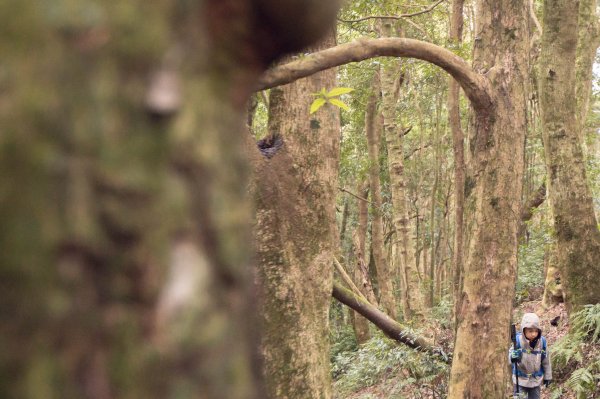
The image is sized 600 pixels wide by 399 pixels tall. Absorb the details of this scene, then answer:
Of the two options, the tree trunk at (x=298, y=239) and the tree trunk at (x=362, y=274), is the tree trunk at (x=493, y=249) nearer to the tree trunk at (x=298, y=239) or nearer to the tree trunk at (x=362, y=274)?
the tree trunk at (x=298, y=239)

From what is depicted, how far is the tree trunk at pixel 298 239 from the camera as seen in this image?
3.16m

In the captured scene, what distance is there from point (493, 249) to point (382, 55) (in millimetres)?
1922

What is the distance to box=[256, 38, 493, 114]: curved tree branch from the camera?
2271 mm

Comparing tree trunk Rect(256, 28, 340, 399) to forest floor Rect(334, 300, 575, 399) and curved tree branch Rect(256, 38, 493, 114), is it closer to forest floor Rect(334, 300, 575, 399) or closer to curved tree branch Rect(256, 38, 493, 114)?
curved tree branch Rect(256, 38, 493, 114)

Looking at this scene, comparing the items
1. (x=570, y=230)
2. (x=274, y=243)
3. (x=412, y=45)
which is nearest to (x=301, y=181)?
(x=274, y=243)

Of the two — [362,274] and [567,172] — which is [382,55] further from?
[362,274]

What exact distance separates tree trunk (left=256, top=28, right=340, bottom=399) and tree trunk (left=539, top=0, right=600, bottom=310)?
574 centimetres

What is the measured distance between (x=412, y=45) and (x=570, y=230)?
19.0 feet

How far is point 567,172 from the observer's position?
27.3 feet

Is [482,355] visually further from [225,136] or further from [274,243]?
[225,136]

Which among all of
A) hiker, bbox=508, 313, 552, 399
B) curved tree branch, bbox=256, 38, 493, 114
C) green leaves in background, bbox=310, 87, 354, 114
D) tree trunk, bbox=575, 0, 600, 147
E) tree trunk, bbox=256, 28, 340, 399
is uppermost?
tree trunk, bbox=575, 0, 600, 147

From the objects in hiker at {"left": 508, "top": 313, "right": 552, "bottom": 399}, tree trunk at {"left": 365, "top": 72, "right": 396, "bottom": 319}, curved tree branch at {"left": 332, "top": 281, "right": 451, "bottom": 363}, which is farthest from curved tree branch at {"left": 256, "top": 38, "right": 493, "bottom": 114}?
tree trunk at {"left": 365, "top": 72, "right": 396, "bottom": 319}

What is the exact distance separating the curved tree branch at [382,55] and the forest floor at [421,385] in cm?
413

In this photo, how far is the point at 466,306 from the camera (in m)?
4.54
